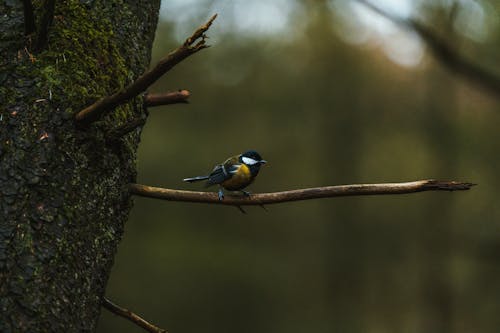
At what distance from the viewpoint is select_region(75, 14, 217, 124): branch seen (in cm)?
143

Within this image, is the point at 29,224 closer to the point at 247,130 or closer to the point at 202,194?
the point at 202,194

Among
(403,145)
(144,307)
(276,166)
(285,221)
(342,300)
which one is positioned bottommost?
(144,307)

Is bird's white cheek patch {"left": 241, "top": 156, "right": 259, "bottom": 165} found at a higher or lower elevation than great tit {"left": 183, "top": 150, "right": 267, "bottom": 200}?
higher

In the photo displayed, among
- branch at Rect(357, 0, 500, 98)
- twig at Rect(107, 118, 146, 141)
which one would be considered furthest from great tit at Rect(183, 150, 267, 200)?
twig at Rect(107, 118, 146, 141)

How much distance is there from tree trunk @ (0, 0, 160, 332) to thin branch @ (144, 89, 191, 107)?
5.8 inches

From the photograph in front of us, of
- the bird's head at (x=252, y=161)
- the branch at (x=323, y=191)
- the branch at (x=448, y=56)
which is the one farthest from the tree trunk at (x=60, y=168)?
the bird's head at (x=252, y=161)

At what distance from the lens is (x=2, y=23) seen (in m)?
1.69

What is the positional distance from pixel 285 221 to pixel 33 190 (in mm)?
12750

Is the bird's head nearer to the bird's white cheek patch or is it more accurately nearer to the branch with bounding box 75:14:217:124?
the bird's white cheek patch

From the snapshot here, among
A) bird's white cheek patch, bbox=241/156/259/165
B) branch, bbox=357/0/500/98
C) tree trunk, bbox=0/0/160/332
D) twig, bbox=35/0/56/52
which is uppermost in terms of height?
branch, bbox=357/0/500/98

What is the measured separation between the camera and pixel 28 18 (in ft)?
5.20

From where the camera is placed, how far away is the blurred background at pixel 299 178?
11.9 m

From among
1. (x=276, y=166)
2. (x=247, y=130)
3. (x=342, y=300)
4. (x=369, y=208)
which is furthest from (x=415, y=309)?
(x=247, y=130)

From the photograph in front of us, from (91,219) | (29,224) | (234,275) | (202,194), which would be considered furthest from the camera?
(234,275)
